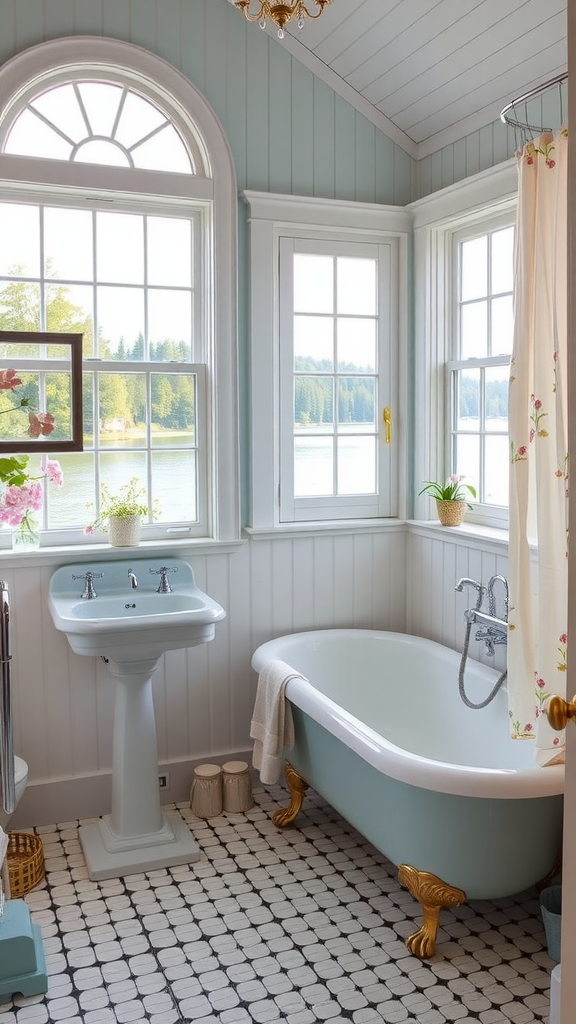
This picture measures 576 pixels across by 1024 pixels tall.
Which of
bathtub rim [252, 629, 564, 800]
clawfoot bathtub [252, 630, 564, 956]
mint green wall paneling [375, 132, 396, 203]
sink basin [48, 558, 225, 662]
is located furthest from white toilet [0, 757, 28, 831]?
mint green wall paneling [375, 132, 396, 203]

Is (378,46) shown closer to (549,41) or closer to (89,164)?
(549,41)

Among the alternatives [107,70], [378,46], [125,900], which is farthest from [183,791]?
[378,46]

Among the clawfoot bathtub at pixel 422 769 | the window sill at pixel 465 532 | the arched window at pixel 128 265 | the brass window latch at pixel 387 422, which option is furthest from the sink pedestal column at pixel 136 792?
the brass window latch at pixel 387 422

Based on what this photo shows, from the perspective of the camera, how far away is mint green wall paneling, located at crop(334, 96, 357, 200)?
12.7 ft

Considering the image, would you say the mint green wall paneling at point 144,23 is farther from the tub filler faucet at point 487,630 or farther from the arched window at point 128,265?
the tub filler faucet at point 487,630

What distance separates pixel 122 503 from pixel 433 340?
157 cm

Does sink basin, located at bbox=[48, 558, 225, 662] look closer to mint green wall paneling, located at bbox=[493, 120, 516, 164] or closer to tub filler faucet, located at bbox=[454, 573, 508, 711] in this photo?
tub filler faucet, located at bbox=[454, 573, 508, 711]

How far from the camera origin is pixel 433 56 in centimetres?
347

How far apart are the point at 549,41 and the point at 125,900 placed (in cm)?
322

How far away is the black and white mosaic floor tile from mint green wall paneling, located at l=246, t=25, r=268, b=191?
106 inches

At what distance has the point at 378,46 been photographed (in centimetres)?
357

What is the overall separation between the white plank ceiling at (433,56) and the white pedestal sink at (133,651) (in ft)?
7.12

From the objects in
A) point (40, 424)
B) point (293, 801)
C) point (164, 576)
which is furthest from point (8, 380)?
point (293, 801)

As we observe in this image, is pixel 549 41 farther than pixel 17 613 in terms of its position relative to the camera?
No
